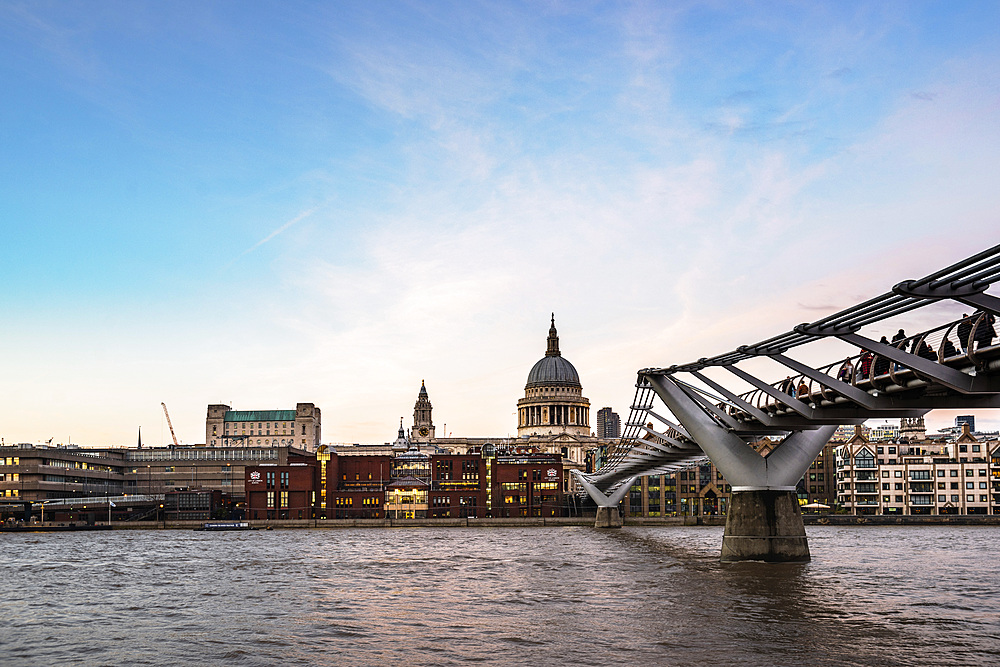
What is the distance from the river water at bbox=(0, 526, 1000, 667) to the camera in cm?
2552

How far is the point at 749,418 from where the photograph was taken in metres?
49.8

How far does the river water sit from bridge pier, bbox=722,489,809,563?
1062 millimetres

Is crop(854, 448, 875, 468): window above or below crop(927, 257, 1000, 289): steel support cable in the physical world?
below

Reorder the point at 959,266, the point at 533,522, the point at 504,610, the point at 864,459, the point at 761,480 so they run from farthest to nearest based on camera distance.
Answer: the point at 864,459, the point at 533,522, the point at 761,480, the point at 504,610, the point at 959,266

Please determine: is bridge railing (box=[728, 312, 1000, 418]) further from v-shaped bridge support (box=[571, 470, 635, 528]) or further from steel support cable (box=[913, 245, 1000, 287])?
v-shaped bridge support (box=[571, 470, 635, 528])

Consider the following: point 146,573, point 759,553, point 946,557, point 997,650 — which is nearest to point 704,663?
point 997,650

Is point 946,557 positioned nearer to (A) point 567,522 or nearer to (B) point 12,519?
(A) point 567,522

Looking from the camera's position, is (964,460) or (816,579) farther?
(964,460)

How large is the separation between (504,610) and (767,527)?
63.4 ft

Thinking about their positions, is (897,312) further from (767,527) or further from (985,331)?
(767,527)

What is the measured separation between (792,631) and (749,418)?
22.3m

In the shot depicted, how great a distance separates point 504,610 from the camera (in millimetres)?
34562

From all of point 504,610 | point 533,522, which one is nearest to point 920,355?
point 504,610

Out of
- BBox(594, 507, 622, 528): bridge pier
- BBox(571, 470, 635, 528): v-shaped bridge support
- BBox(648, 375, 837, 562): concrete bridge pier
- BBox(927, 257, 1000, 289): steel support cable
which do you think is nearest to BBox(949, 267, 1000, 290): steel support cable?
BBox(927, 257, 1000, 289): steel support cable
